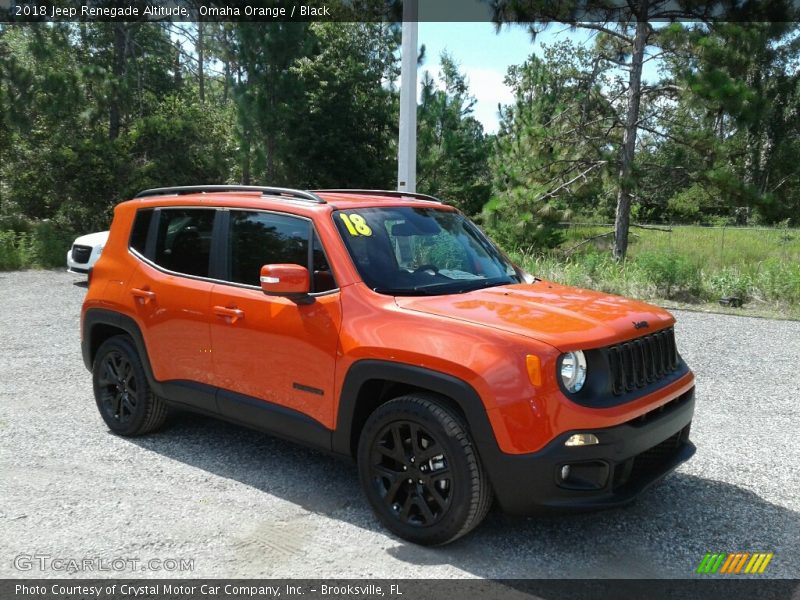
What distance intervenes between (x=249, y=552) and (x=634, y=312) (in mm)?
2474

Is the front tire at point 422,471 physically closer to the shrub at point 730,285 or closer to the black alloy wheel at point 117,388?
the black alloy wheel at point 117,388

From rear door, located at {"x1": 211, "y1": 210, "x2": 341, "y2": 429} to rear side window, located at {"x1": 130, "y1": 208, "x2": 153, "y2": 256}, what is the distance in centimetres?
90

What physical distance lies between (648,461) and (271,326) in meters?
2.27

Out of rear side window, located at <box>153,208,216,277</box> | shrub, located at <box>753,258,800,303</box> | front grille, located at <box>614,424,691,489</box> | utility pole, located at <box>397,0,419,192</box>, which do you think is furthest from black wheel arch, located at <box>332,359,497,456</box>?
shrub, located at <box>753,258,800,303</box>

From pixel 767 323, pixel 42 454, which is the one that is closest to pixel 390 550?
pixel 42 454

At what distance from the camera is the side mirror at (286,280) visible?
3730mm

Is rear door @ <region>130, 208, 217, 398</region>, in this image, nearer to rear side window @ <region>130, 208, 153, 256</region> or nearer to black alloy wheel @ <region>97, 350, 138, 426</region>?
rear side window @ <region>130, 208, 153, 256</region>

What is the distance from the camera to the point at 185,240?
4738mm

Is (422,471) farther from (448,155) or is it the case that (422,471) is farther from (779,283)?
(448,155)

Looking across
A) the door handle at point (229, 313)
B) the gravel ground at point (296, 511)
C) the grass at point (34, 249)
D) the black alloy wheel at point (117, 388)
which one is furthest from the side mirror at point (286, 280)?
the grass at point (34, 249)

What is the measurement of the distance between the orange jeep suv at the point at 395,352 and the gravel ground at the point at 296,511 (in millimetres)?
330

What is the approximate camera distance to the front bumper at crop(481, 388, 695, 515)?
10.3 ft

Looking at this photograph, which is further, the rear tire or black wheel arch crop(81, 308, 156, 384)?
the rear tire

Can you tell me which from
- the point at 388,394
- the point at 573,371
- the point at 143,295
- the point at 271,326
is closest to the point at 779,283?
the point at 573,371
